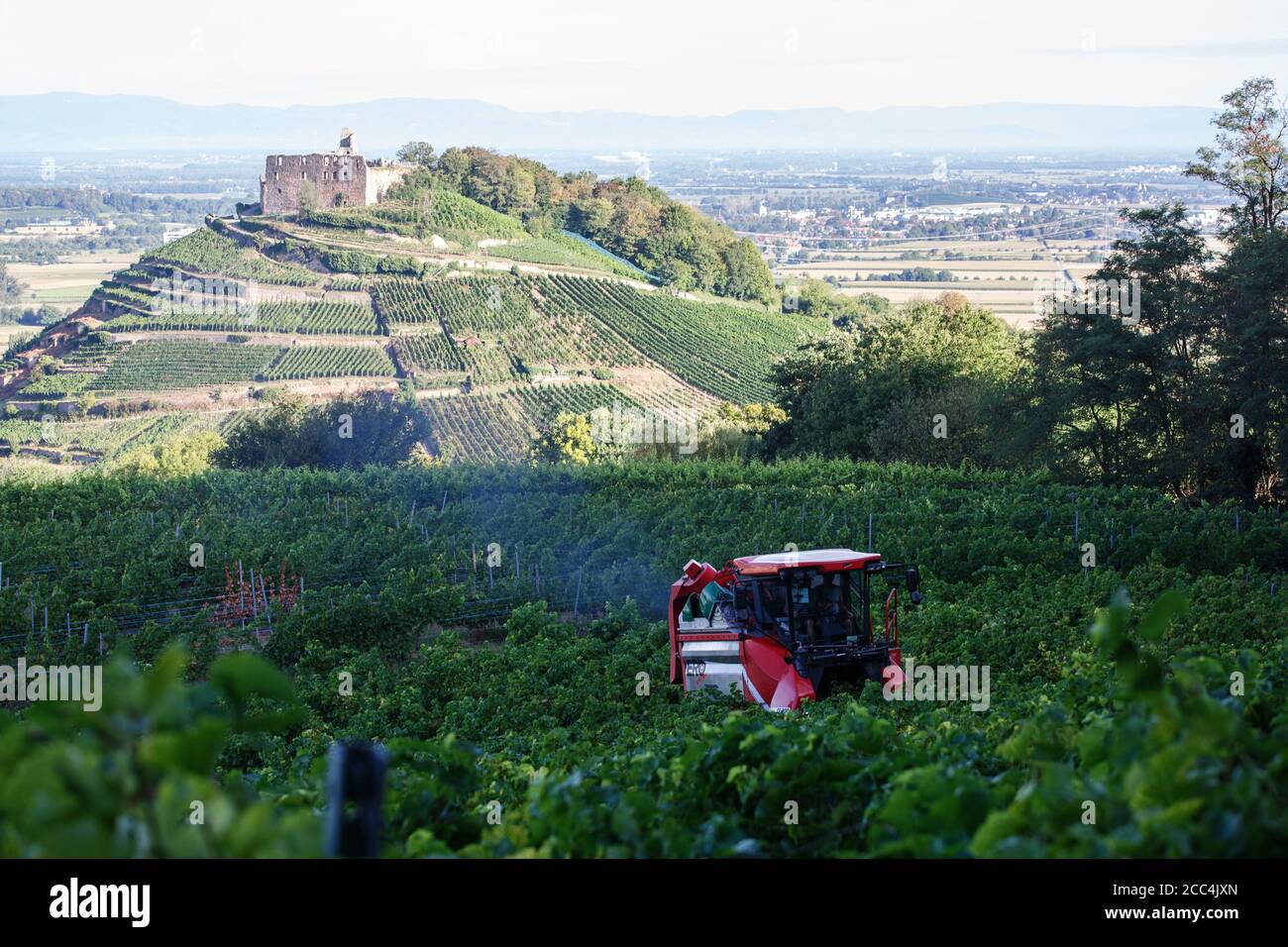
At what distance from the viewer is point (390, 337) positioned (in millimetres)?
84312

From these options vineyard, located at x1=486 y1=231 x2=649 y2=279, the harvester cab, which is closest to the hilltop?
vineyard, located at x1=486 y1=231 x2=649 y2=279

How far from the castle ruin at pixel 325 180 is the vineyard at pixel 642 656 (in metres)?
87.0

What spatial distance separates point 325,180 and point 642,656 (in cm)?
10228

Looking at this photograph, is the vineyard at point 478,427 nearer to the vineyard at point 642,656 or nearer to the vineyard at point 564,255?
the vineyard at point 564,255

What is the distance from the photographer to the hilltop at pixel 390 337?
234 ft

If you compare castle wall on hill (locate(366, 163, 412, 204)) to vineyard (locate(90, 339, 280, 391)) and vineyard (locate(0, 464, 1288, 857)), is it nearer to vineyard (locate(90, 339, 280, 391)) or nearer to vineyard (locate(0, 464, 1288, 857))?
vineyard (locate(90, 339, 280, 391))

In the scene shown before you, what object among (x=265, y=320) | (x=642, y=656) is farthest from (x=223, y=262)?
(x=642, y=656)

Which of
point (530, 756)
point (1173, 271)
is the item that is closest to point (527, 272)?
point (1173, 271)

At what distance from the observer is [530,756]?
7664 mm

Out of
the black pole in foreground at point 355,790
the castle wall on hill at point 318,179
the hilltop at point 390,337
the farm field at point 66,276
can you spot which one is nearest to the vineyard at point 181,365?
the hilltop at point 390,337

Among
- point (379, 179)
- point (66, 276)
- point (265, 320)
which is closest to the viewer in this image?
point (265, 320)

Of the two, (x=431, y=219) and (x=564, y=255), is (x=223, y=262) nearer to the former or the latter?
(x=431, y=219)

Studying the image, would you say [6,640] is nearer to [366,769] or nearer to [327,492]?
[327,492]

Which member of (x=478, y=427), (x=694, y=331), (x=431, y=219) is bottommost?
(x=478, y=427)
